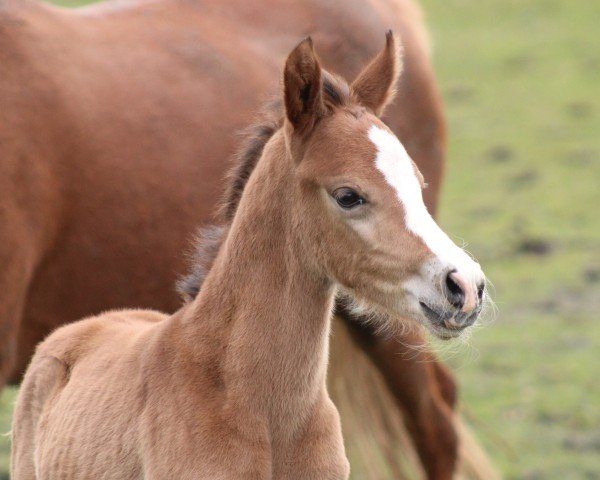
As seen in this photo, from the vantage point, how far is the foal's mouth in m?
2.68

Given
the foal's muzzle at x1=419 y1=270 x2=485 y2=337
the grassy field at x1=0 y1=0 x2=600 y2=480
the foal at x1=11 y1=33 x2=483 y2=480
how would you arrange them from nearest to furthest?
the foal's muzzle at x1=419 y1=270 x2=485 y2=337, the foal at x1=11 y1=33 x2=483 y2=480, the grassy field at x1=0 y1=0 x2=600 y2=480

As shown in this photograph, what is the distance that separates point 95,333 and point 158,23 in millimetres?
1726

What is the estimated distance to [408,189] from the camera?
2.81 meters

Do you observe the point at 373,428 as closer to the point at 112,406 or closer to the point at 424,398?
the point at 424,398

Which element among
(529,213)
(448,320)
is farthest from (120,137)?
(529,213)

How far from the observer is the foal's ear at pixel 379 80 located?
310cm

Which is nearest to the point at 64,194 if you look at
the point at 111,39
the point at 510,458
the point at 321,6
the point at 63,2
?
the point at 111,39

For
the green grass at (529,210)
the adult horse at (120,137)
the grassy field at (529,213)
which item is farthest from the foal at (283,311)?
the green grass at (529,210)

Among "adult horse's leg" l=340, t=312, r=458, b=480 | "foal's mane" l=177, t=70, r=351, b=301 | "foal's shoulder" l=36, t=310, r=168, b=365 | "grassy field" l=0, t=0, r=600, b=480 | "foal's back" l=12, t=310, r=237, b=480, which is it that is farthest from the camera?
"grassy field" l=0, t=0, r=600, b=480

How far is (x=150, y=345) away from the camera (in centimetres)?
313

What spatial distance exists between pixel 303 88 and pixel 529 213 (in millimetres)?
7170

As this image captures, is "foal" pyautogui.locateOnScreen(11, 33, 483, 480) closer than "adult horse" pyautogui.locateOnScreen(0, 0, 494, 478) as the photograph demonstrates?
Yes

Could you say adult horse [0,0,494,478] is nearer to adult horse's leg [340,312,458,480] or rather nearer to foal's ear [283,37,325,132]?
adult horse's leg [340,312,458,480]

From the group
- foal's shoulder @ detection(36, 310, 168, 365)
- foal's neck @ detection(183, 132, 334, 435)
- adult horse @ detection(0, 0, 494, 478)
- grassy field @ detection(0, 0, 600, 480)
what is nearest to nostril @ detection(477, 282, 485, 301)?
grassy field @ detection(0, 0, 600, 480)
